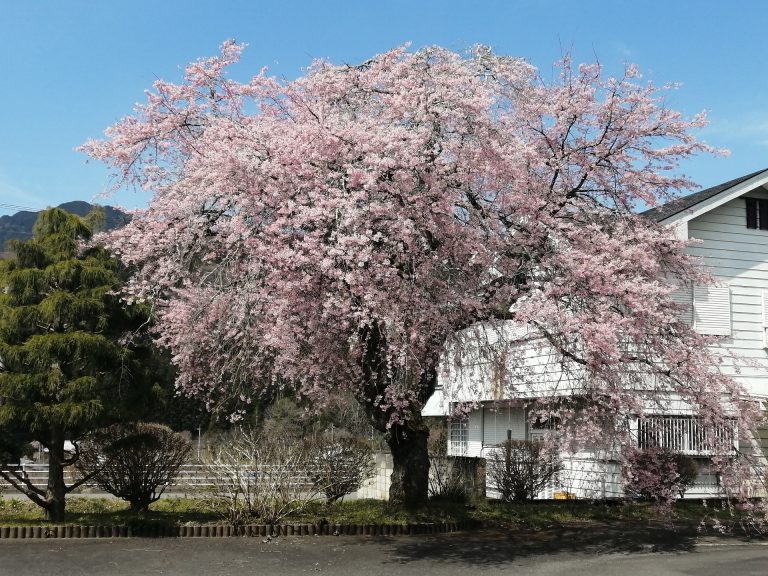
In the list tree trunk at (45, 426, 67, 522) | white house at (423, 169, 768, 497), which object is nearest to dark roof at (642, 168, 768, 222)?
white house at (423, 169, 768, 497)

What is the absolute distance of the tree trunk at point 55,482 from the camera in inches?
557

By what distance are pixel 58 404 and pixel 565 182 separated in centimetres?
945

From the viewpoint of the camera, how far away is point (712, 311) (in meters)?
19.6

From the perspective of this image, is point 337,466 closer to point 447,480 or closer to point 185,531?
point 447,480

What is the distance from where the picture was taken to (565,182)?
46.8 ft

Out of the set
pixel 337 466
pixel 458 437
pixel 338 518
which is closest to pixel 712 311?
pixel 337 466

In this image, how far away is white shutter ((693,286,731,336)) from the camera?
19375 millimetres

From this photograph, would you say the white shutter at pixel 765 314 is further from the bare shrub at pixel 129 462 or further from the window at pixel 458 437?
the bare shrub at pixel 129 462

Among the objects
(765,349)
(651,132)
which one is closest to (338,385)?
(651,132)

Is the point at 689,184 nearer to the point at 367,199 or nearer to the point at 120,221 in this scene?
the point at 367,199

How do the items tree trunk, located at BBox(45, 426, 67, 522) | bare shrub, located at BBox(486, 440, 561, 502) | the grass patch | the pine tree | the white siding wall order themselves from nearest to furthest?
the pine tree < the grass patch < tree trunk, located at BBox(45, 426, 67, 522) < bare shrub, located at BBox(486, 440, 561, 502) < the white siding wall

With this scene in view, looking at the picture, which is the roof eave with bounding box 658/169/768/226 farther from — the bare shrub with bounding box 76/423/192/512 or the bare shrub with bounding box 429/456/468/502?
the bare shrub with bounding box 76/423/192/512

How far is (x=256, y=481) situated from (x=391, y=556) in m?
2.90

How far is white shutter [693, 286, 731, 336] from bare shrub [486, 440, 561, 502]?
515 cm
